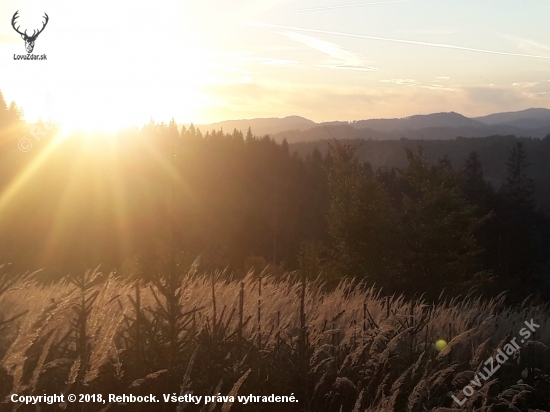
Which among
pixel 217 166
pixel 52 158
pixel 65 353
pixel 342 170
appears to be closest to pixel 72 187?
pixel 52 158

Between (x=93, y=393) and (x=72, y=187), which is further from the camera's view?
(x=72, y=187)

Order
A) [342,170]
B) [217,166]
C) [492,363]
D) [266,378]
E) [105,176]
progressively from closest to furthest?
[266,378] < [492,363] < [342,170] < [105,176] < [217,166]

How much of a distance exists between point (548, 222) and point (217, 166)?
48673mm

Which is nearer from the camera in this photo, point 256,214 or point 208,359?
point 208,359

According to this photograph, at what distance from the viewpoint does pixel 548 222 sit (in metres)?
66.2

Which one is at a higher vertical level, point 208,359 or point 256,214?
point 208,359

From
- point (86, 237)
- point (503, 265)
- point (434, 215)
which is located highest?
point (434, 215)

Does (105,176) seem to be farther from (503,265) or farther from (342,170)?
(503,265)

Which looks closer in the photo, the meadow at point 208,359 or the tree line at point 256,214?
the meadow at point 208,359

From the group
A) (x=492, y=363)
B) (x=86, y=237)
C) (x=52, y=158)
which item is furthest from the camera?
(x=52, y=158)

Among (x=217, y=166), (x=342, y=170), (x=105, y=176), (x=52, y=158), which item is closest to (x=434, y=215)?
(x=342, y=170)

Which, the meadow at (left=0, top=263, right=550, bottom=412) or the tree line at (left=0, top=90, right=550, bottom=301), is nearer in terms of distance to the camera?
the meadow at (left=0, top=263, right=550, bottom=412)

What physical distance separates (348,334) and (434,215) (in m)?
27.5

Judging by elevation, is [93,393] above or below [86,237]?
above
